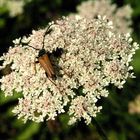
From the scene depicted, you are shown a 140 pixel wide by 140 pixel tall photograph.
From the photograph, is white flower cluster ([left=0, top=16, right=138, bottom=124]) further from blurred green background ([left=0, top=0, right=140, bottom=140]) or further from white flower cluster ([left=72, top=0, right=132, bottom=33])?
white flower cluster ([left=72, top=0, right=132, bottom=33])

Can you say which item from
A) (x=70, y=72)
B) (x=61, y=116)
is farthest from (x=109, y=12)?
(x=70, y=72)

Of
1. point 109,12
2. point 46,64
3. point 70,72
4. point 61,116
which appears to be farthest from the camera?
point 109,12

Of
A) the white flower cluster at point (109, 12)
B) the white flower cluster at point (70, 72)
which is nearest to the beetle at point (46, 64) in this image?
the white flower cluster at point (70, 72)

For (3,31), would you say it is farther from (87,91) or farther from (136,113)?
(87,91)

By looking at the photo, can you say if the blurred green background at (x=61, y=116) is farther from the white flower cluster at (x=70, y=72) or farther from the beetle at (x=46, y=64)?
the beetle at (x=46, y=64)

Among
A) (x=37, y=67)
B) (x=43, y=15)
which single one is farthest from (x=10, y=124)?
(x=37, y=67)

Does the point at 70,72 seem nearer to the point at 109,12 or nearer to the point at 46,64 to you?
the point at 46,64
